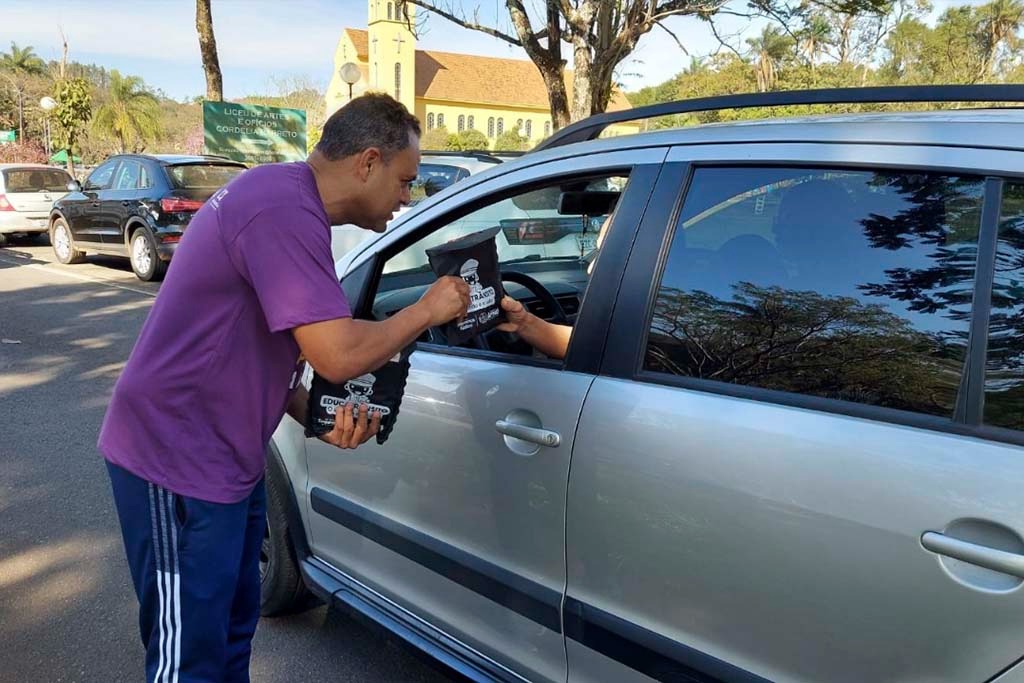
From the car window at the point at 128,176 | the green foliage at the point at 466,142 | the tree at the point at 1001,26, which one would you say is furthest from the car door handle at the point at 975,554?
the green foliage at the point at 466,142

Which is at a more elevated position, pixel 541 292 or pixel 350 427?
pixel 541 292

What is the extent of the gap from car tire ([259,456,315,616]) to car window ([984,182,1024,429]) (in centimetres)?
214

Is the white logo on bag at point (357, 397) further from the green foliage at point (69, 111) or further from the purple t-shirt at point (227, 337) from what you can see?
the green foliage at point (69, 111)

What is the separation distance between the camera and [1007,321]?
138 centimetres

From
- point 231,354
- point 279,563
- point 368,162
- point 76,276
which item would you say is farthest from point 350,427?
point 76,276

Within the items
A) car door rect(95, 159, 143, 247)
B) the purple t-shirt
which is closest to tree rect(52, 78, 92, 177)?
car door rect(95, 159, 143, 247)

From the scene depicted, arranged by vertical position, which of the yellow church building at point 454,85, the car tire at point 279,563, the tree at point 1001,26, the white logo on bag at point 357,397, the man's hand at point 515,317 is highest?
the yellow church building at point 454,85

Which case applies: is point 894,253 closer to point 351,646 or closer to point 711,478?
point 711,478

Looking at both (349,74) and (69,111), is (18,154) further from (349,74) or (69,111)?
(349,74)

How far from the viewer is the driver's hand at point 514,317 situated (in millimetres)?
2194

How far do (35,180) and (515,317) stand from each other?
15.4m

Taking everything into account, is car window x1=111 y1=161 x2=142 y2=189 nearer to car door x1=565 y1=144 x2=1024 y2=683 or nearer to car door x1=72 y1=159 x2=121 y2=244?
car door x1=72 y1=159 x2=121 y2=244

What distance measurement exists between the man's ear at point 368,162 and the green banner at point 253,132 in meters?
16.7

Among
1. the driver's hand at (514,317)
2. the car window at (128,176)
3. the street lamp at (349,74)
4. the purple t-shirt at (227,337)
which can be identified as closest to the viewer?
the purple t-shirt at (227,337)
